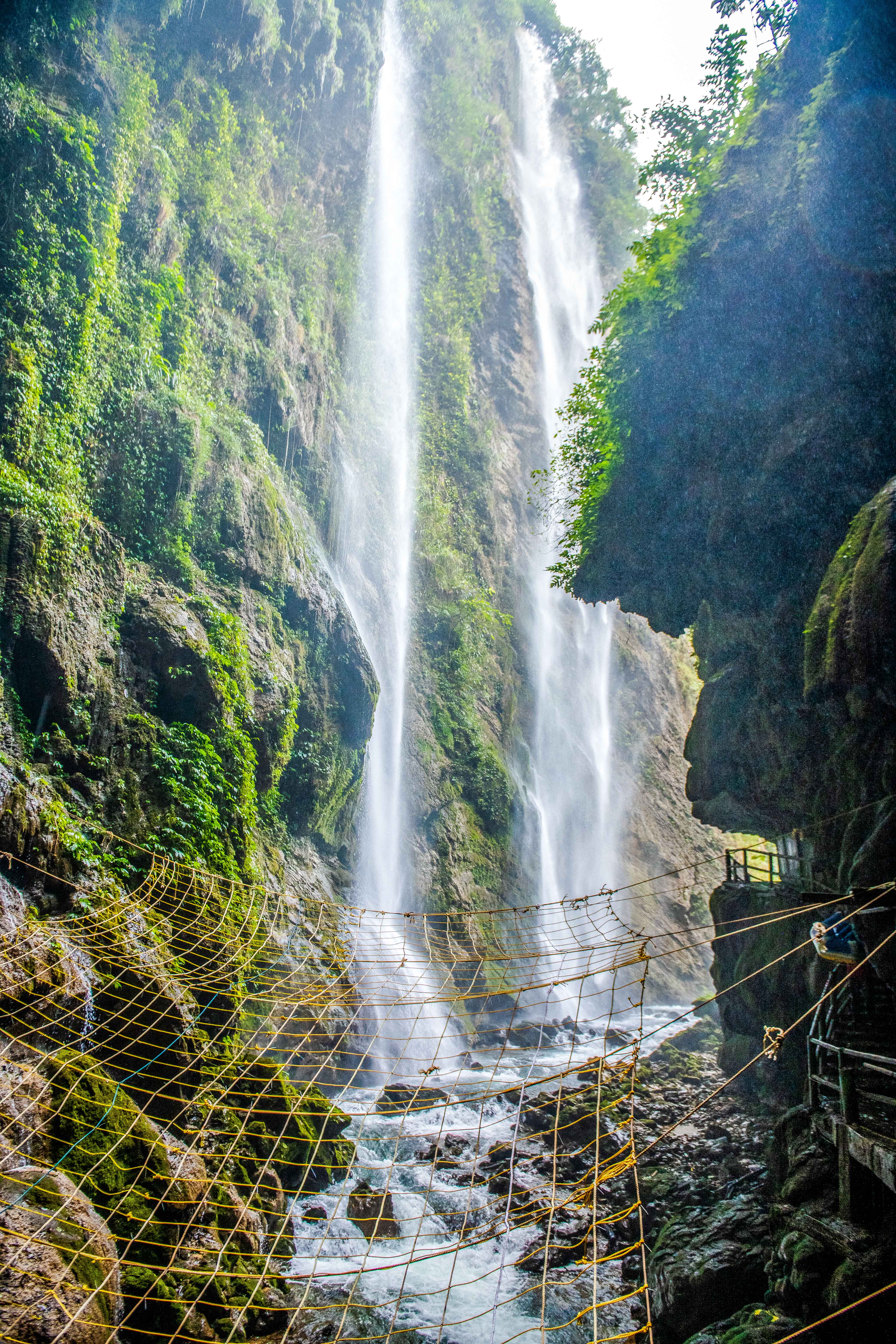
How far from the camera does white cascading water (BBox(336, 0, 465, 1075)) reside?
12.0 meters

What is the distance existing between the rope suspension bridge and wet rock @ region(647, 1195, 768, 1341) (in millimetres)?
587

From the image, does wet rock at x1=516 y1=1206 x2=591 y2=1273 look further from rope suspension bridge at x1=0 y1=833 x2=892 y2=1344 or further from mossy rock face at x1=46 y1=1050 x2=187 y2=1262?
mossy rock face at x1=46 y1=1050 x2=187 y2=1262

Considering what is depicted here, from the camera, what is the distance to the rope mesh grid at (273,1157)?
4086 millimetres

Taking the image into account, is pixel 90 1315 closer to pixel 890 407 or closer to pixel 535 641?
pixel 890 407

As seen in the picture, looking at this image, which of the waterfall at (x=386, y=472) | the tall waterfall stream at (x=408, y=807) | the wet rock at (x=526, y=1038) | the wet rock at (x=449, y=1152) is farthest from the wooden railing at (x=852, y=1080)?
the waterfall at (x=386, y=472)

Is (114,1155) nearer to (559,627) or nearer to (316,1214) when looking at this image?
(316,1214)

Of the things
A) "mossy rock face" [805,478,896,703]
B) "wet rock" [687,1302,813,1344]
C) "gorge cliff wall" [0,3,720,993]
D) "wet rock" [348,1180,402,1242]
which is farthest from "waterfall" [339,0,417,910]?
"mossy rock face" [805,478,896,703]

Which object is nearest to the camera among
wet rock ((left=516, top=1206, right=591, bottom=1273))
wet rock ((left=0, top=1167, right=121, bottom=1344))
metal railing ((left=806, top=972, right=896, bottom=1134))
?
wet rock ((left=0, top=1167, right=121, bottom=1344))

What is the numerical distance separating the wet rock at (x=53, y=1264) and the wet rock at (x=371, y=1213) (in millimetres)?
2943

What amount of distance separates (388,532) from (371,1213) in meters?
13.8

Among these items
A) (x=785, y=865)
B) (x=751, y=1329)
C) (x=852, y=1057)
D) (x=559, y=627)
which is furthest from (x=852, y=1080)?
(x=559, y=627)

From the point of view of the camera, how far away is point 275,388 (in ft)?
44.3

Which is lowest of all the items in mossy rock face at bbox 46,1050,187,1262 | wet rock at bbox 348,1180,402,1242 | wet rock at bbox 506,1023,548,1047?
wet rock at bbox 506,1023,548,1047

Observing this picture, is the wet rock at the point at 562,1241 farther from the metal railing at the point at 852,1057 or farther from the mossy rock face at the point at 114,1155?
the mossy rock face at the point at 114,1155
